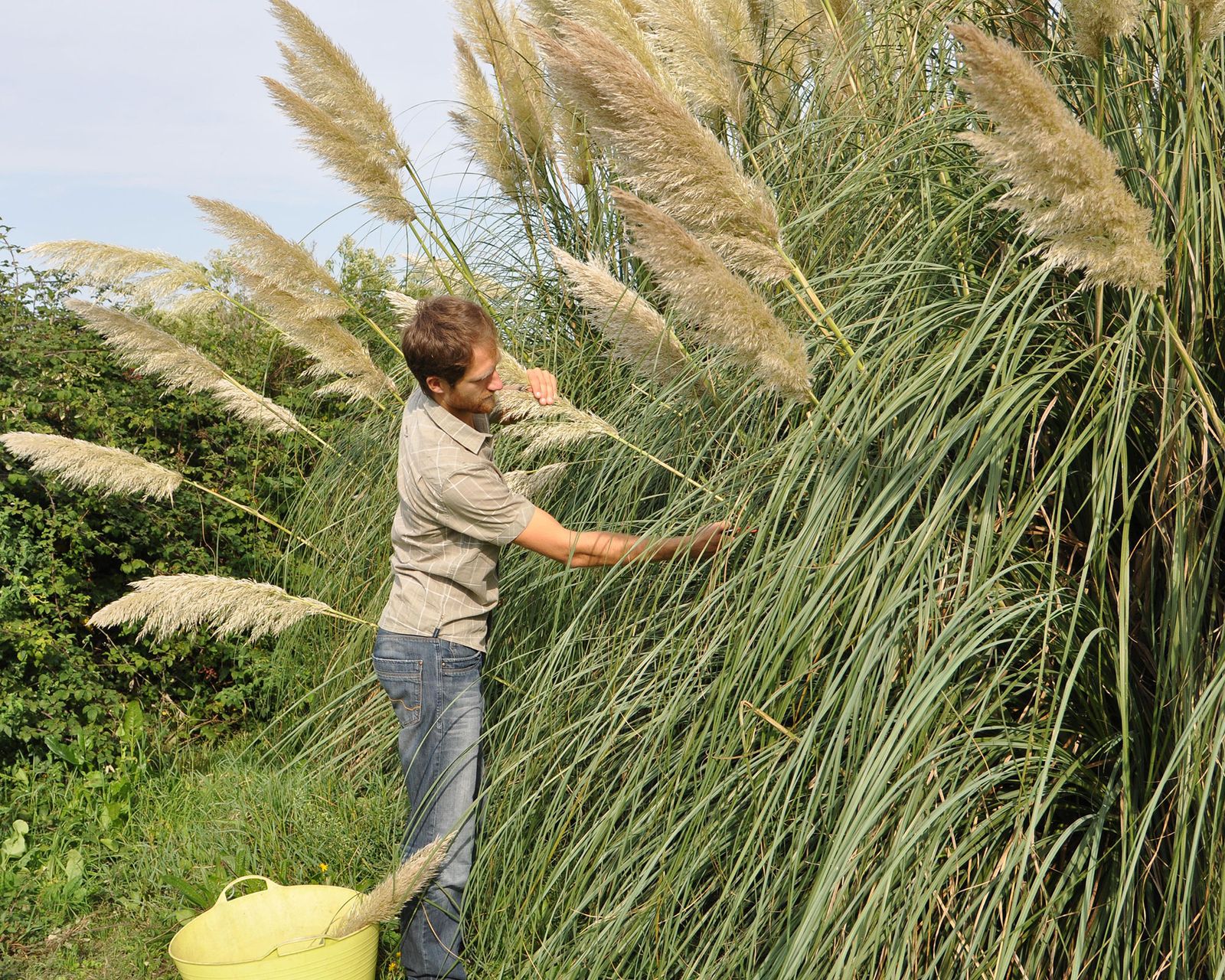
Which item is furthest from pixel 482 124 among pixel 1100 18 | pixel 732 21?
pixel 1100 18

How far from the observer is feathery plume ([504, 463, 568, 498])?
329 centimetres

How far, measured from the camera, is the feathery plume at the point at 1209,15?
195cm

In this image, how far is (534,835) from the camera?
3.03 meters

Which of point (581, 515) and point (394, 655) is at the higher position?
point (581, 515)

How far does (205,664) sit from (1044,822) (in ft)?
13.7

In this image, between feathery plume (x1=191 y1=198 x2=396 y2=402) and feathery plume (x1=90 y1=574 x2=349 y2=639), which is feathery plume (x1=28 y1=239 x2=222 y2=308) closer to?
feathery plume (x1=191 y1=198 x2=396 y2=402)

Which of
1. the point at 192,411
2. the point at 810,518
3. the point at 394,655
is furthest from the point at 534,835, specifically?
the point at 192,411

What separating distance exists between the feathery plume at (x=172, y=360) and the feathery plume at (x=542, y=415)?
1.91 meters

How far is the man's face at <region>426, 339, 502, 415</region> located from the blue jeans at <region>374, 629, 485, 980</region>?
0.65m

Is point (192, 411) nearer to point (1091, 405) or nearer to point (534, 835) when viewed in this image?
point (534, 835)

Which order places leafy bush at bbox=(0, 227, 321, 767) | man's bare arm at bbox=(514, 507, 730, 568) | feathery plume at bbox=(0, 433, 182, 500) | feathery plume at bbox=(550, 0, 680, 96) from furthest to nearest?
1. leafy bush at bbox=(0, 227, 321, 767)
2. feathery plume at bbox=(0, 433, 182, 500)
3. feathery plume at bbox=(550, 0, 680, 96)
4. man's bare arm at bbox=(514, 507, 730, 568)

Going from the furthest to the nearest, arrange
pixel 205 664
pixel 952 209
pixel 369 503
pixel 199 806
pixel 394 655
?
1. pixel 205 664
2. pixel 369 503
3. pixel 199 806
4. pixel 394 655
5. pixel 952 209

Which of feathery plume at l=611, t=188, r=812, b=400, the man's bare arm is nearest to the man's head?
the man's bare arm

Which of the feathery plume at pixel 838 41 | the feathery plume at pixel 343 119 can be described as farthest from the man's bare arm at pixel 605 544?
the feathery plume at pixel 343 119
